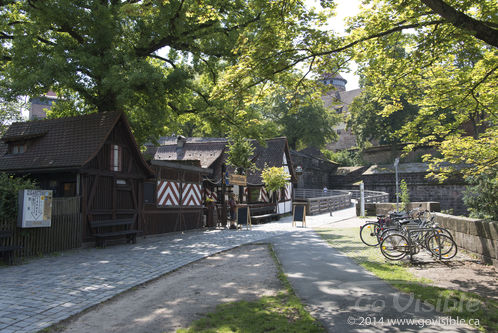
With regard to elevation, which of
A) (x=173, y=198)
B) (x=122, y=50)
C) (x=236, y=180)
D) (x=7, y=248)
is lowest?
(x=7, y=248)

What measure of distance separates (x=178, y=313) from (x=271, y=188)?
69.5 feet

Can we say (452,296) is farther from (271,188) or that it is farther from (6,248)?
(271,188)

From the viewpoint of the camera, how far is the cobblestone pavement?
534 centimetres

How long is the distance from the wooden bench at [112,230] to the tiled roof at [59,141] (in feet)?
7.07

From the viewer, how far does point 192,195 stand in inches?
728

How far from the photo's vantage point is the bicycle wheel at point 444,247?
8.80 metres

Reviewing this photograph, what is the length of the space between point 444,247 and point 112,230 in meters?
10.5

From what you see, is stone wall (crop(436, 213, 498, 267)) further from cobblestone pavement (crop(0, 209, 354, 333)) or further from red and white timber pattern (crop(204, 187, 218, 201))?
red and white timber pattern (crop(204, 187, 218, 201))

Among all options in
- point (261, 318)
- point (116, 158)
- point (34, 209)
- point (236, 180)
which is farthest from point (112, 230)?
point (261, 318)

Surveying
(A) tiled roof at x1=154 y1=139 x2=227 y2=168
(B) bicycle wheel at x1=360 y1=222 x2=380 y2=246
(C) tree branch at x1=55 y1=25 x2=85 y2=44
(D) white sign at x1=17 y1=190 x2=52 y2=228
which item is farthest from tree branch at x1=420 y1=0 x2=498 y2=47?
(A) tiled roof at x1=154 y1=139 x2=227 y2=168

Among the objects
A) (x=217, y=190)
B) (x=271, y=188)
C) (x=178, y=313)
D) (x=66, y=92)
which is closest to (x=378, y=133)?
(x=271, y=188)

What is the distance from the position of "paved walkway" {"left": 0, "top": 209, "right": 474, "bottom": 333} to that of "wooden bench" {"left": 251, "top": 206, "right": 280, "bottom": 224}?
34.2ft

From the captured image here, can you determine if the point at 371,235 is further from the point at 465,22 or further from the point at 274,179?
the point at 274,179

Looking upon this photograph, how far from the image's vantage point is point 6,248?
29.5ft
